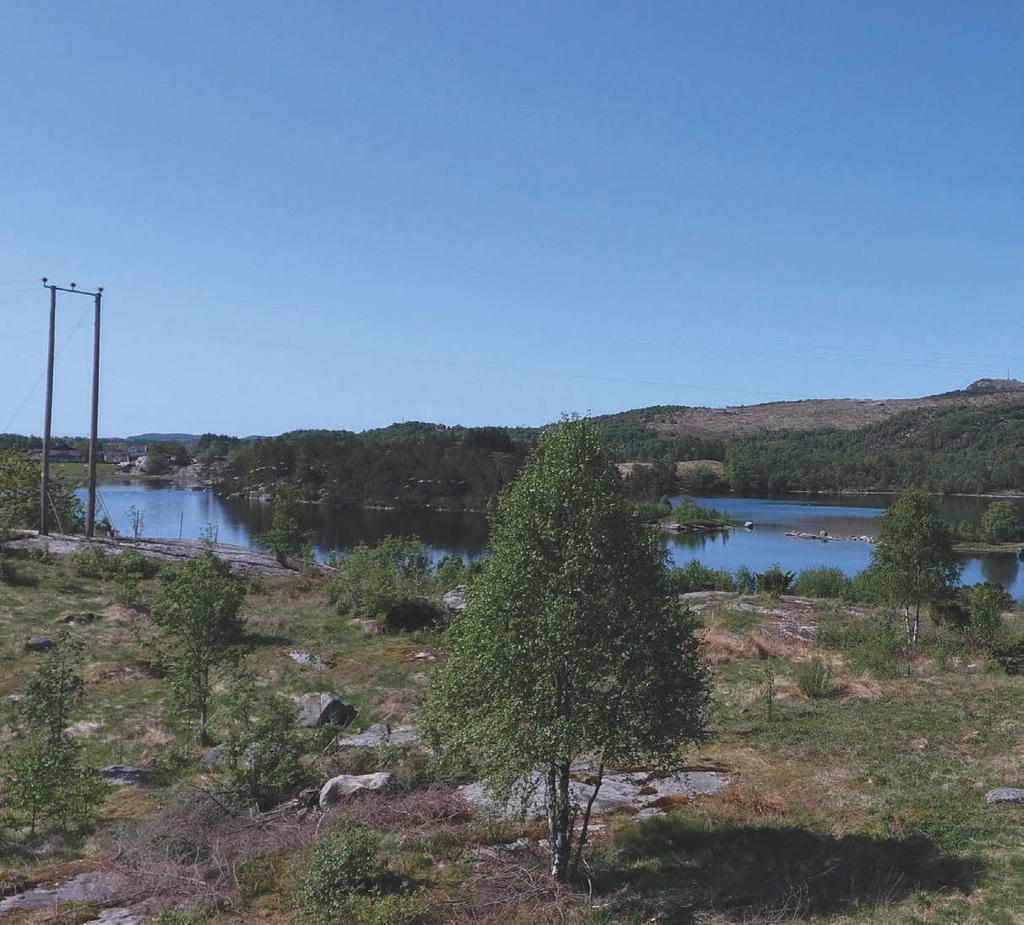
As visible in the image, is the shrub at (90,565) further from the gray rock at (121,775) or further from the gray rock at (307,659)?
the gray rock at (121,775)

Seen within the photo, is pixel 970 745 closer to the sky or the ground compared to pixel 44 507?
closer to the ground

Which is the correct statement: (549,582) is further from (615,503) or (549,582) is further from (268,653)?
(268,653)

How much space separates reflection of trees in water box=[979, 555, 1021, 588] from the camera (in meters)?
85.5

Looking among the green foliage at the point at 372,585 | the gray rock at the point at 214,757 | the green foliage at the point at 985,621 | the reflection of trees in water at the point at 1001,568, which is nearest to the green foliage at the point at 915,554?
the green foliage at the point at 985,621

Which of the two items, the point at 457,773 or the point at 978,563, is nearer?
the point at 457,773

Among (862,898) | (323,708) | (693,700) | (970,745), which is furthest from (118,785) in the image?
(970,745)

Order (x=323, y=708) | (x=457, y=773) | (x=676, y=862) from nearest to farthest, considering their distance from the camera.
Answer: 1. (x=676, y=862)
2. (x=457, y=773)
3. (x=323, y=708)

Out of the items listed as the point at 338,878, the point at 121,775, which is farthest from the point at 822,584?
the point at 338,878

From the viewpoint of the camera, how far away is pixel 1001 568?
94500 mm

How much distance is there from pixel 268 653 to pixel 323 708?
841 cm

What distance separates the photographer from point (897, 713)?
19594mm

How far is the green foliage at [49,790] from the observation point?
13617 mm

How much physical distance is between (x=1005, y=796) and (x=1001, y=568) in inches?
3705

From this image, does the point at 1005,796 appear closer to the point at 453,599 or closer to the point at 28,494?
the point at 453,599
